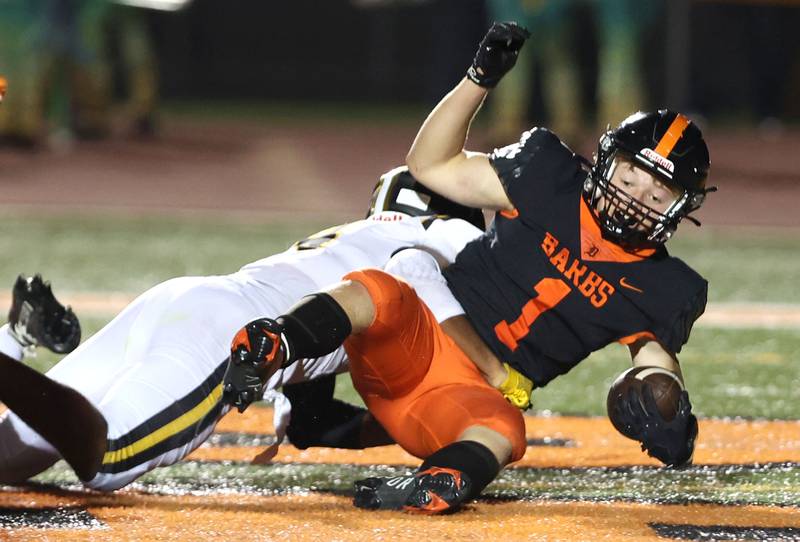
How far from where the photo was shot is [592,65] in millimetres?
16188

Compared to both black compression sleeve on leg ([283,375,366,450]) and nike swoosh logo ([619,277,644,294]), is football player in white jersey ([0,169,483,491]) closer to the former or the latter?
black compression sleeve on leg ([283,375,366,450])

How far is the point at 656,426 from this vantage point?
A: 3168 mm

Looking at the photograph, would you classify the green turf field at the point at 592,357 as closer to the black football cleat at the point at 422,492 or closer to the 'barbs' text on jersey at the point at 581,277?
the black football cleat at the point at 422,492

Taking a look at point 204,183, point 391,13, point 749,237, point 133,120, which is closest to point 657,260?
point 749,237

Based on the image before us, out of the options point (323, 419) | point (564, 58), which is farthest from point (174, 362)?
point (564, 58)

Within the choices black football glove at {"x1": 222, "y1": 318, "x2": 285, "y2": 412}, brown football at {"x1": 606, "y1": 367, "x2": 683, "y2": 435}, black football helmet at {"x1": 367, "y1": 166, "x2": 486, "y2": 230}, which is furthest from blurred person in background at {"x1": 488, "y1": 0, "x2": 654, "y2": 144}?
black football glove at {"x1": 222, "y1": 318, "x2": 285, "y2": 412}

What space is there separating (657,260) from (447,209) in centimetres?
61

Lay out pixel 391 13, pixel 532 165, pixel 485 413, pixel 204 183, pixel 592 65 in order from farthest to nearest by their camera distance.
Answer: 1. pixel 391 13
2. pixel 592 65
3. pixel 204 183
4. pixel 532 165
5. pixel 485 413

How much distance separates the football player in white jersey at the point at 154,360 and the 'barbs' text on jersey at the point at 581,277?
256 millimetres

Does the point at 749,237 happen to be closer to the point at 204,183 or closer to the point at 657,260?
the point at 204,183

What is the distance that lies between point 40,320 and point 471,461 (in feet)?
3.67

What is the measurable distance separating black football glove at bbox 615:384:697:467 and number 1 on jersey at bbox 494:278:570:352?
1.12 feet

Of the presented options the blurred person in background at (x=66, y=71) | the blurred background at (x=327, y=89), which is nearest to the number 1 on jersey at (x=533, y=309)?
the blurred background at (x=327, y=89)

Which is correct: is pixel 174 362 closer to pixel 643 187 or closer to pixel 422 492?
pixel 422 492
